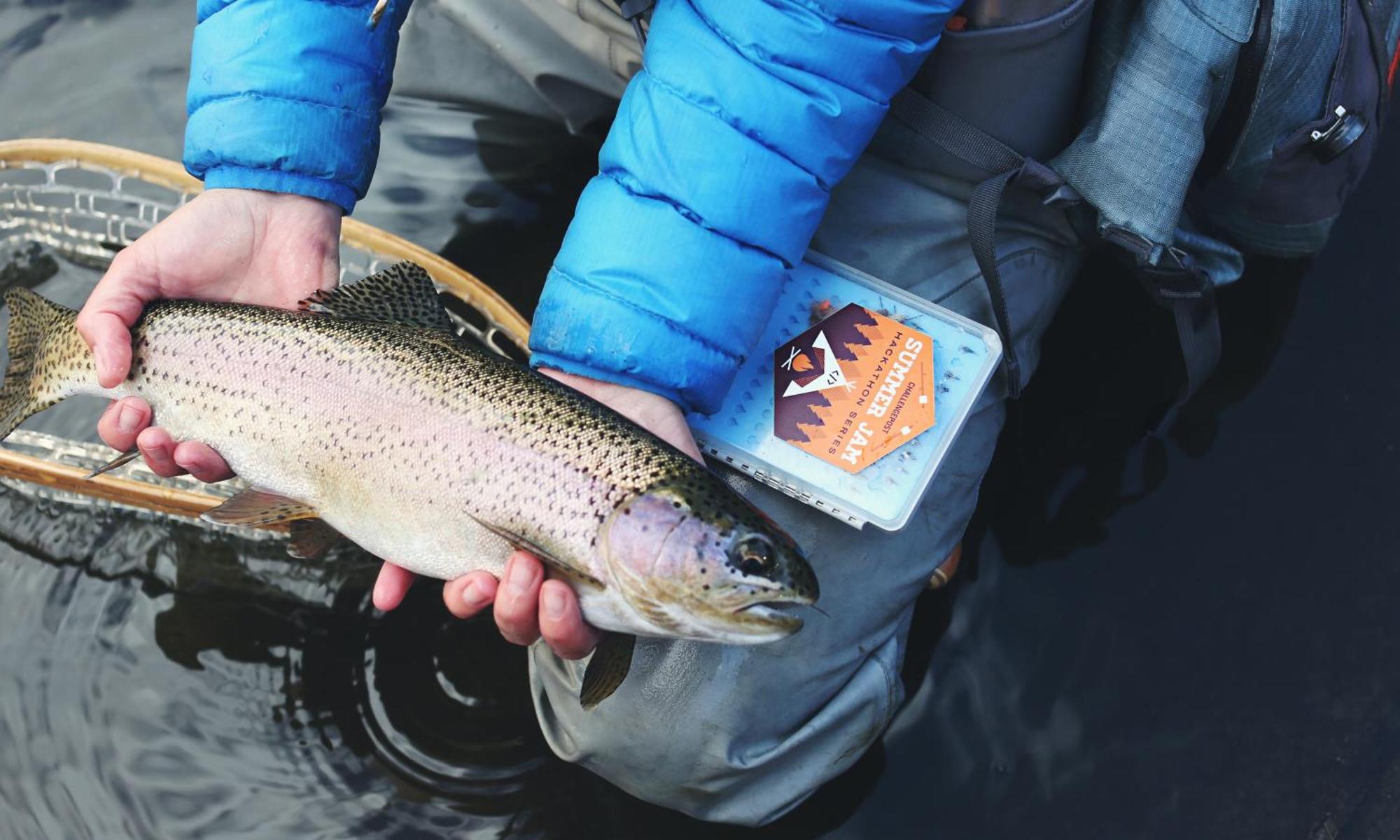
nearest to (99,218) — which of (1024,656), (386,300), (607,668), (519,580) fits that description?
(386,300)

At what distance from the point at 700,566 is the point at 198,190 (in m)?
1.90

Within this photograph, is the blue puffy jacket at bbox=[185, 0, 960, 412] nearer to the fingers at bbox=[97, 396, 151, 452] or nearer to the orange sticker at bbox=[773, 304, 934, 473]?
the orange sticker at bbox=[773, 304, 934, 473]

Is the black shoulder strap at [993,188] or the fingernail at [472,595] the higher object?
the black shoulder strap at [993,188]

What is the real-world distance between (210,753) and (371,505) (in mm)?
1068

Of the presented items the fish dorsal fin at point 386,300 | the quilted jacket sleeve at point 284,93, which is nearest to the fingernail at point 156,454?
the fish dorsal fin at point 386,300

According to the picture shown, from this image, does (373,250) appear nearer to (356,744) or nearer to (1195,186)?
(356,744)

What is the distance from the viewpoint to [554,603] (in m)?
1.84

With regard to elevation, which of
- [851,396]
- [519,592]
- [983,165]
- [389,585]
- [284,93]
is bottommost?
[389,585]

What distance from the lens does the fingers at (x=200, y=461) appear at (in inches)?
80.9

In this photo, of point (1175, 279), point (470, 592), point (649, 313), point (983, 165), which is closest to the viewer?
point (470, 592)

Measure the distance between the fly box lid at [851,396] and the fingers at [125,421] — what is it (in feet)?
3.56

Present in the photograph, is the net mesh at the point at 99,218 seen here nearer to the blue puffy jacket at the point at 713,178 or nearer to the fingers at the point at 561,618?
the blue puffy jacket at the point at 713,178

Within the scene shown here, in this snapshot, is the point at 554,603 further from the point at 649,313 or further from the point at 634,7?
the point at 634,7

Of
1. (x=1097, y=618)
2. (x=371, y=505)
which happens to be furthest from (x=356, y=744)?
(x=1097, y=618)
